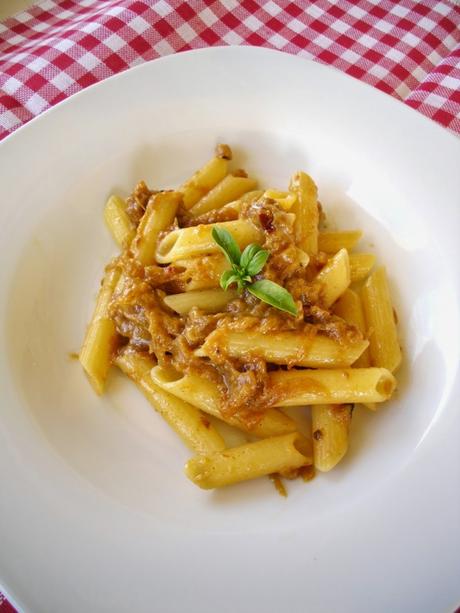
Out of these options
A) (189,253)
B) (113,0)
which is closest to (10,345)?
(189,253)

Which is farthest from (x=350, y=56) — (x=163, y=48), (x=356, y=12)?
(x=163, y=48)

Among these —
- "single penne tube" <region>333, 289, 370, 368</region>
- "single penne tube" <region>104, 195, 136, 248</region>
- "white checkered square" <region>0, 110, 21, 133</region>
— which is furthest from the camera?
"white checkered square" <region>0, 110, 21, 133</region>

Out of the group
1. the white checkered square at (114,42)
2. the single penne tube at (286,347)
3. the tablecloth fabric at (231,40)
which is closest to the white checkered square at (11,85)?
the tablecloth fabric at (231,40)

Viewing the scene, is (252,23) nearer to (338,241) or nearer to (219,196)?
(219,196)

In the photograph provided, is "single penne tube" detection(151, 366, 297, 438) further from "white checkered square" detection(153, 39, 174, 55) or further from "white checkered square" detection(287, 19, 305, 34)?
"white checkered square" detection(287, 19, 305, 34)

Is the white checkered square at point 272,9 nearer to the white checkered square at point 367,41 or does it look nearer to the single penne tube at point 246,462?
the white checkered square at point 367,41

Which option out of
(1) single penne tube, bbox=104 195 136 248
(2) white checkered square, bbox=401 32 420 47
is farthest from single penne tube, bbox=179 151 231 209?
(2) white checkered square, bbox=401 32 420 47
